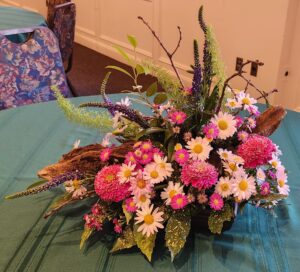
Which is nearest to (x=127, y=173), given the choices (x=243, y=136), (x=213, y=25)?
(x=243, y=136)

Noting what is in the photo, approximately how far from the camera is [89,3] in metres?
4.49

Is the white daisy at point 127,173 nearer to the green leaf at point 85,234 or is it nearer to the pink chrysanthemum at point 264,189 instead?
the green leaf at point 85,234

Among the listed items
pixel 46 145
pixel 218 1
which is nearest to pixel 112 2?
pixel 218 1

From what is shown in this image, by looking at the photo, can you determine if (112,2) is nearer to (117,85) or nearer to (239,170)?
(117,85)

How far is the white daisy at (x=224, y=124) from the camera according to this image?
2.70 ft

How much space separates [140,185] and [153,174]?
34 mm

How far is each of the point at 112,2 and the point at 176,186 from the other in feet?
12.1

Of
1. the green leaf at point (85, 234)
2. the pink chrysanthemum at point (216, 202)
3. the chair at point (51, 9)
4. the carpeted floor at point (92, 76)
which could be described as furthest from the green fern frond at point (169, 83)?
the carpeted floor at point (92, 76)

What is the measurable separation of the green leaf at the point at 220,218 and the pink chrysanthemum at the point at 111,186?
0.57ft

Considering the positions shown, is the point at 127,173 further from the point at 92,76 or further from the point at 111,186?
the point at 92,76

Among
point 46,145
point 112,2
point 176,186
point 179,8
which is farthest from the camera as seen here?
point 112,2

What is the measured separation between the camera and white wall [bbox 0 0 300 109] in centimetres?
273

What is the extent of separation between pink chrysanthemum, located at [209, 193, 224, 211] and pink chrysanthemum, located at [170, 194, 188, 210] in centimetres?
5

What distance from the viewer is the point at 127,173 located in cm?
82
